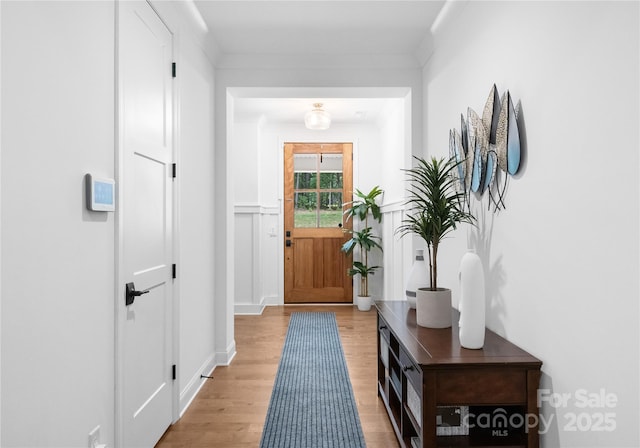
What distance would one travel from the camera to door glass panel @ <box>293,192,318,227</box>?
19.4ft

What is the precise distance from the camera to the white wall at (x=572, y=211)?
48.3 inches

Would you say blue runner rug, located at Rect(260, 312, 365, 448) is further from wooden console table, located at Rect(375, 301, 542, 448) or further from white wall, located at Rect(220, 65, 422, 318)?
white wall, located at Rect(220, 65, 422, 318)

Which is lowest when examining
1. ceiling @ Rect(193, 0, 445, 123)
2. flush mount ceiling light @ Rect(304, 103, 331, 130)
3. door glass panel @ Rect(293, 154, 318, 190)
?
door glass panel @ Rect(293, 154, 318, 190)

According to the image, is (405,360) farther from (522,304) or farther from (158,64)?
(158,64)

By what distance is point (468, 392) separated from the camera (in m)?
1.62

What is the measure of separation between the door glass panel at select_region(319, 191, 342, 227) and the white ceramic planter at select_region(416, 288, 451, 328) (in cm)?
382

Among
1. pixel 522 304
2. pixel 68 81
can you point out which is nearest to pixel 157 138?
pixel 68 81

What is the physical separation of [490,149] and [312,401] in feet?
6.05

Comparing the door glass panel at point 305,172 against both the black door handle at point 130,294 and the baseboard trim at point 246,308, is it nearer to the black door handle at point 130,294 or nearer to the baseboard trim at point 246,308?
the baseboard trim at point 246,308

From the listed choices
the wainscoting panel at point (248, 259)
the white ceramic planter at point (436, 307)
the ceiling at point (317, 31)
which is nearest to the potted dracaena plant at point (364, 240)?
the wainscoting panel at point (248, 259)

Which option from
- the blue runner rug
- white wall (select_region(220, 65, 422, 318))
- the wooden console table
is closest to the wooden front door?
the blue runner rug

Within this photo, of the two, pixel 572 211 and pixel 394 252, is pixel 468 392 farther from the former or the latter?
pixel 394 252

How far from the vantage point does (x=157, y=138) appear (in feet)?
7.42

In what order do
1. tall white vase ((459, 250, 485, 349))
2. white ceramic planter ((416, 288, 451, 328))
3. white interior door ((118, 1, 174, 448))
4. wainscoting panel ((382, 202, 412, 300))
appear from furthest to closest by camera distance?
wainscoting panel ((382, 202, 412, 300)) → white ceramic planter ((416, 288, 451, 328)) → white interior door ((118, 1, 174, 448)) → tall white vase ((459, 250, 485, 349))
